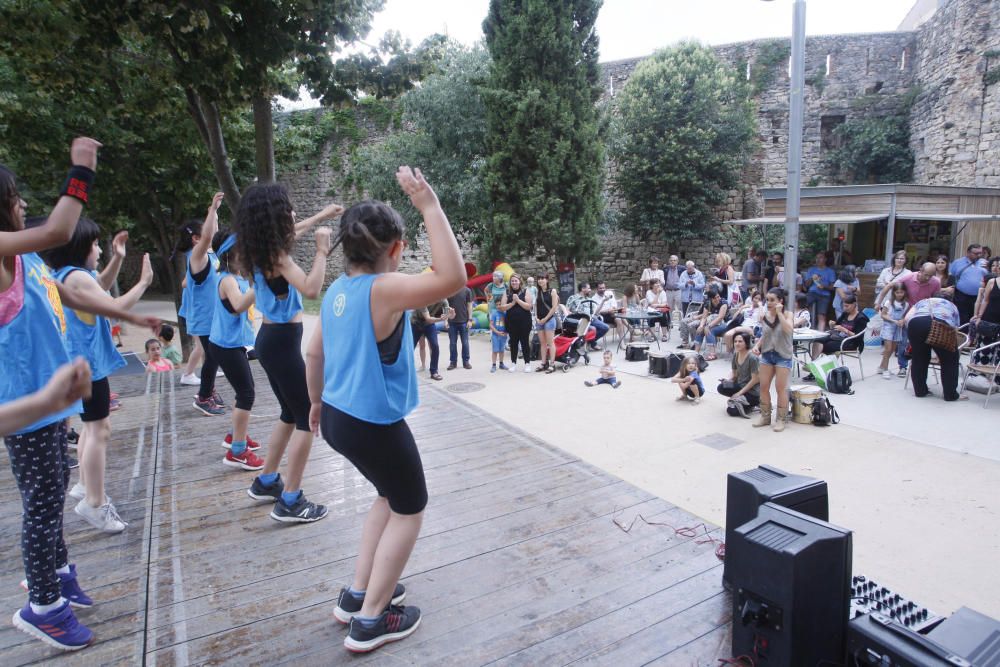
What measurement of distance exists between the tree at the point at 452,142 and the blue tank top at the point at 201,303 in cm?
949

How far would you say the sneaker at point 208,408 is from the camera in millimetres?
5246

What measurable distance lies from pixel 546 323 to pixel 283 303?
6440mm

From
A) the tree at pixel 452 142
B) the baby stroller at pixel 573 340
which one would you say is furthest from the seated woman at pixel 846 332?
the tree at pixel 452 142

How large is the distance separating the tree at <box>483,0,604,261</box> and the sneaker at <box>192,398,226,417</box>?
933cm

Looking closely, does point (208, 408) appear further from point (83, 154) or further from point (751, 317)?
point (751, 317)

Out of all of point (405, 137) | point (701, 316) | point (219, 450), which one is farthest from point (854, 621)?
point (405, 137)

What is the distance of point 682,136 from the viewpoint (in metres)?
16.7

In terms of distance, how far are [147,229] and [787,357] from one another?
38.5 ft

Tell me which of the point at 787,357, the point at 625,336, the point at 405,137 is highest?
the point at 405,137

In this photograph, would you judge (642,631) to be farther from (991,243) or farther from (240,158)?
(991,243)

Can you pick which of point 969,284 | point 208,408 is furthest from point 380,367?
point 969,284

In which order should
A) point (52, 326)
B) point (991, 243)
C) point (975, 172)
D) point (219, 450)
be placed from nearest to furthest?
point (52, 326) → point (219, 450) → point (991, 243) → point (975, 172)

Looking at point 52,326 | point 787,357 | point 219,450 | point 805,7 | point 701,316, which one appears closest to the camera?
point 52,326

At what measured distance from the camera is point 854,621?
2.05 meters
